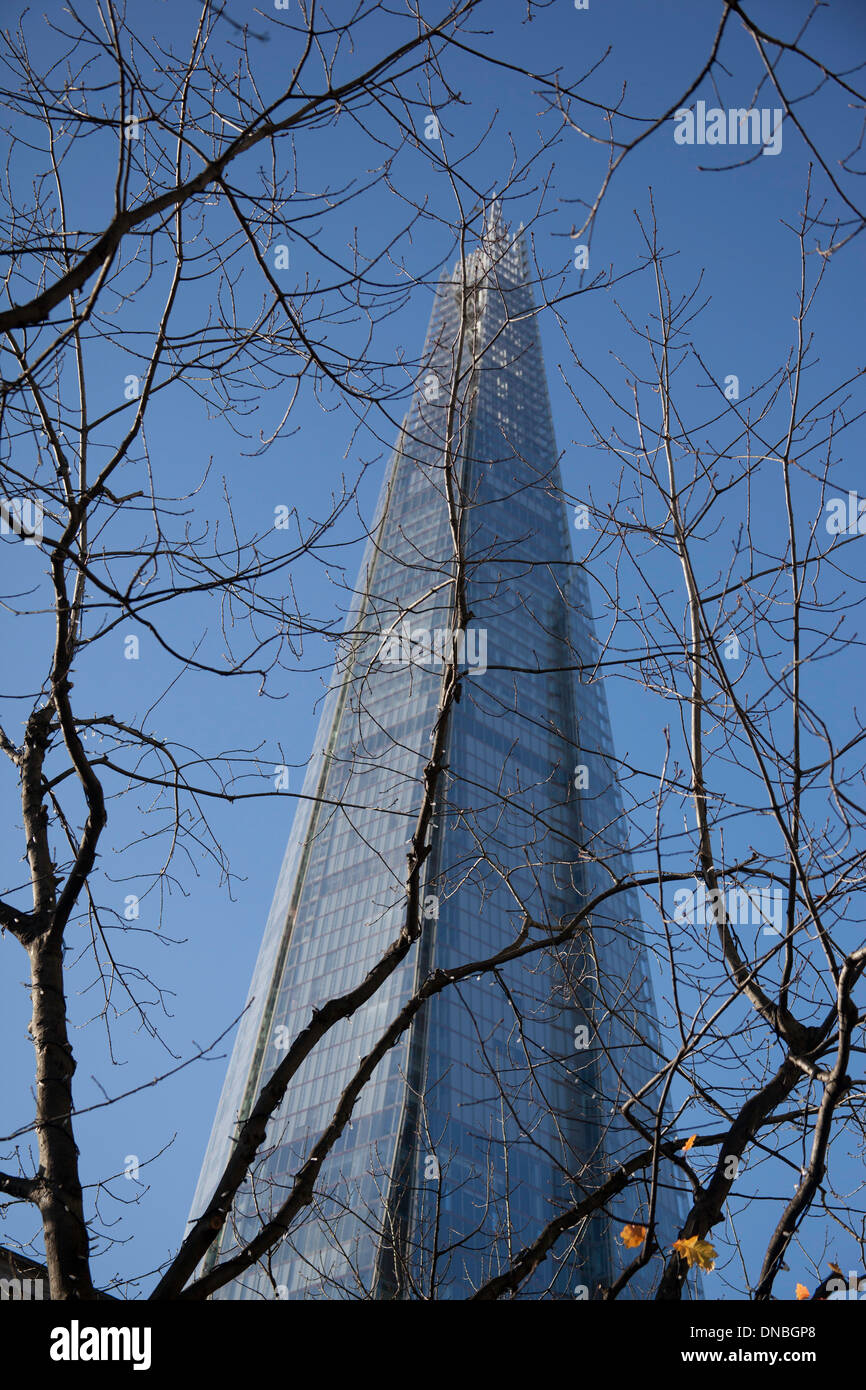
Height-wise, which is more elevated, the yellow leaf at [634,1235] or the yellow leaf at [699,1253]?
the yellow leaf at [634,1235]

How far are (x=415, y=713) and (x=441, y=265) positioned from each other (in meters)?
52.5

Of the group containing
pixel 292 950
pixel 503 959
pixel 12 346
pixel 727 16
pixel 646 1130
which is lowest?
pixel 646 1130

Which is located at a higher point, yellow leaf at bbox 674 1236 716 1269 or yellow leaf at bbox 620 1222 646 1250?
yellow leaf at bbox 620 1222 646 1250

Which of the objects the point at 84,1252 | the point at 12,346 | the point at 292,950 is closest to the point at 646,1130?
the point at 84,1252

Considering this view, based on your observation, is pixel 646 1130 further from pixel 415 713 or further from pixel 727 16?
pixel 415 713

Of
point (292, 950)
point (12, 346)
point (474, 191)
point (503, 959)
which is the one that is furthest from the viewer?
point (292, 950)

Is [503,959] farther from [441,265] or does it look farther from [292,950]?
[292,950]

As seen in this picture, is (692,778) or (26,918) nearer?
(26,918)

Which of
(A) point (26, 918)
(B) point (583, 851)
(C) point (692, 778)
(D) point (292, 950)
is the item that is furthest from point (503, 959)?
(D) point (292, 950)

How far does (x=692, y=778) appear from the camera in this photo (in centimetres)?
434
